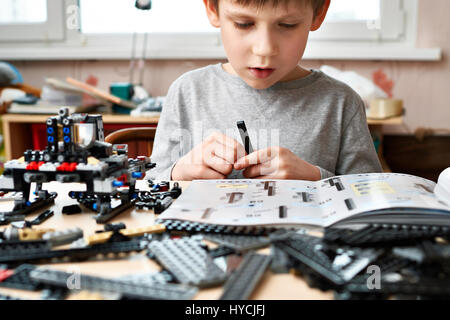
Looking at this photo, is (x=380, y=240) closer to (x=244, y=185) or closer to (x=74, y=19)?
(x=244, y=185)

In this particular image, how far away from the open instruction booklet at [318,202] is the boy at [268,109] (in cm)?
13

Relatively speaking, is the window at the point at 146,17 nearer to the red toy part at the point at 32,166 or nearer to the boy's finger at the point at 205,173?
the boy's finger at the point at 205,173

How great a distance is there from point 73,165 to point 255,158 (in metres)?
0.31

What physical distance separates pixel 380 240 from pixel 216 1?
24.6 inches

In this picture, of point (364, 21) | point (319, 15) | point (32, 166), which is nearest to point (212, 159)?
point (32, 166)

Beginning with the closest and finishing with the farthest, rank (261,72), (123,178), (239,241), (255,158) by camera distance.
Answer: (239,241)
(123,178)
(255,158)
(261,72)

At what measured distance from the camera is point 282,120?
103 cm

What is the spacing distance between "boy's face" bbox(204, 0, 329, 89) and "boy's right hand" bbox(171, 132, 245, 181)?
0.54 ft

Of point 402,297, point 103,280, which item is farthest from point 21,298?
point 402,297

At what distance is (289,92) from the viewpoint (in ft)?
A: 3.43

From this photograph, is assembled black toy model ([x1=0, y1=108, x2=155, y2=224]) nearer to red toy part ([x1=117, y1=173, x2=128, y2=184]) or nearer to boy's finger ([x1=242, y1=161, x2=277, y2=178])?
red toy part ([x1=117, y1=173, x2=128, y2=184])

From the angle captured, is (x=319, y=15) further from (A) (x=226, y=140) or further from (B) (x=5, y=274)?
(B) (x=5, y=274)

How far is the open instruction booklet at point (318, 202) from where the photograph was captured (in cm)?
51

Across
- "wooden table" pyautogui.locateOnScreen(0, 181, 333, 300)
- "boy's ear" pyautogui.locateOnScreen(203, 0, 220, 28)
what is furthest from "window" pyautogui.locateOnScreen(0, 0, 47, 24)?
"wooden table" pyautogui.locateOnScreen(0, 181, 333, 300)
